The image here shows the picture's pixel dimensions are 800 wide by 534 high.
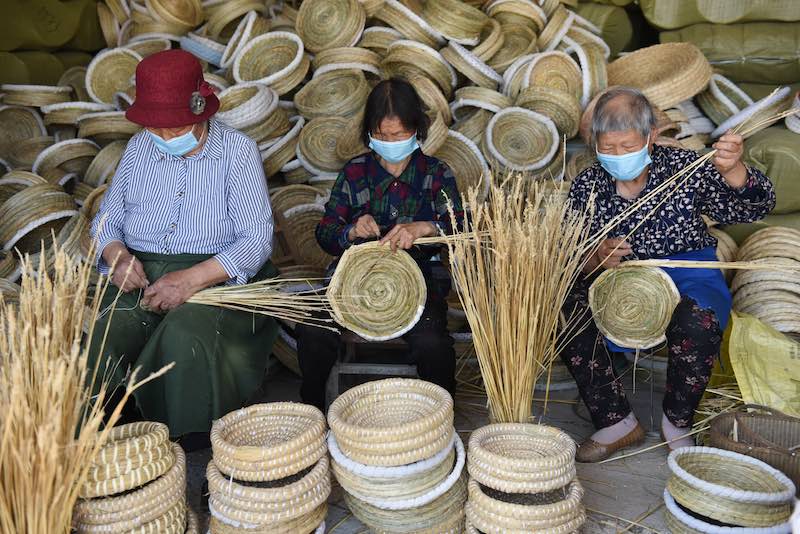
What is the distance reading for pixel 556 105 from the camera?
3.79 m

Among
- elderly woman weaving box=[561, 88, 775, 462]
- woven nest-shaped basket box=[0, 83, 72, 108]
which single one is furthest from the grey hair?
woven nest-shaped basket box=[0, 83, 72, 108]

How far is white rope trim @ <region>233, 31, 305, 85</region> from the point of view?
12.9 feet

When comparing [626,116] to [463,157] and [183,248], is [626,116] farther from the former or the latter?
[183,248]

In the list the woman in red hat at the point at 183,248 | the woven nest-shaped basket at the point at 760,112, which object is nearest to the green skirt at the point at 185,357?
the woman in red hat at the point at 183,248

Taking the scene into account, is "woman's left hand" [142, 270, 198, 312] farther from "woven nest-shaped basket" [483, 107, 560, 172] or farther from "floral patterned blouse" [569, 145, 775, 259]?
"woven nest-shaped basket" [483, 107, 560, 172]

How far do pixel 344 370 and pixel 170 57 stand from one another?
4.32 feet

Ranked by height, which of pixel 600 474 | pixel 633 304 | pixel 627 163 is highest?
pixel 627 163

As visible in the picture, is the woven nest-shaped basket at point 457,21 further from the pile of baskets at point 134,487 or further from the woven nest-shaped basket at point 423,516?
the pile of baskets at point 134,487

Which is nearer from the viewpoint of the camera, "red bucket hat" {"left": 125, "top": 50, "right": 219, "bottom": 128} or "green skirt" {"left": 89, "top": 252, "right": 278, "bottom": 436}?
"green skirt" {"left": 89, "top": 252, "right": 278, "bottom": 436}

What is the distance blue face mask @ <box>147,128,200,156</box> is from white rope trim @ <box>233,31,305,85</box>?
1305 mm

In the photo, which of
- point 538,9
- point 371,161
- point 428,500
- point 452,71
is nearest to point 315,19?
point 452,71

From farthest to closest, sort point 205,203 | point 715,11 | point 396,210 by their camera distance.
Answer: point 715,11
point 396,210
point 205,203

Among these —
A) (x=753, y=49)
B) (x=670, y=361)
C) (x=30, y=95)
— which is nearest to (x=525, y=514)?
(x=670, y=361)

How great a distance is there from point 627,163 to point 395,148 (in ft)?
2.63
